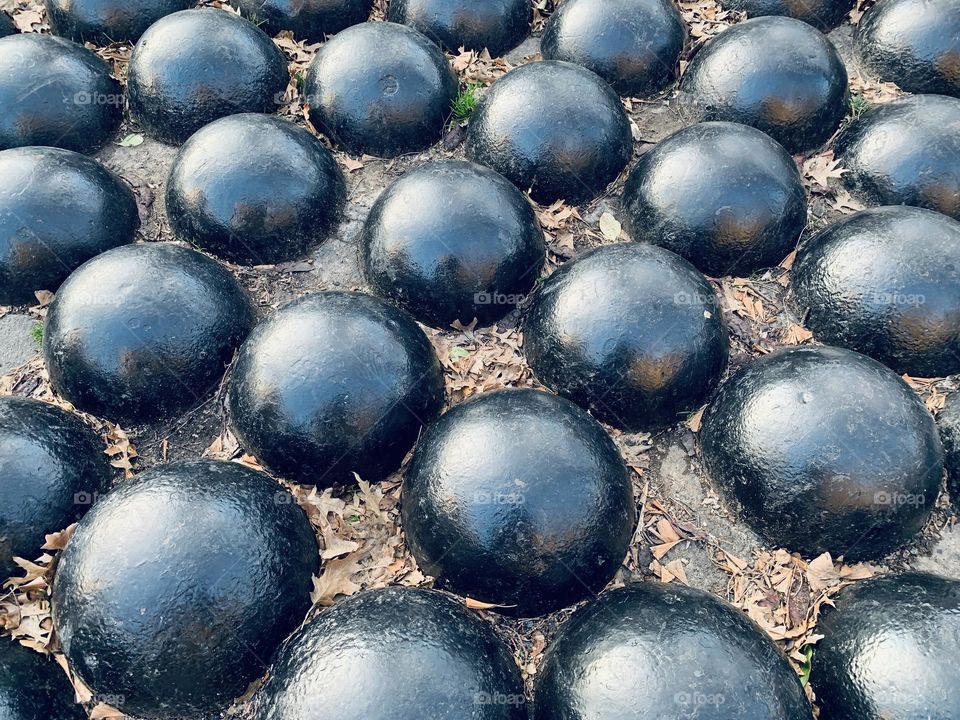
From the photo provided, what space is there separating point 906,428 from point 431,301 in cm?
330

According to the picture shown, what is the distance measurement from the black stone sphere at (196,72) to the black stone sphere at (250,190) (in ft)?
2.48

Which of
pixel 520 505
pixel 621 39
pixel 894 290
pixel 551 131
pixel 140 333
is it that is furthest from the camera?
pixel 621 39

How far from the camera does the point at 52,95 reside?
21.1ft

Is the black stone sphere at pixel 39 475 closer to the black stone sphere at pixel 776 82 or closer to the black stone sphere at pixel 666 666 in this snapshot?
the black stone sphere at pixel 666 666

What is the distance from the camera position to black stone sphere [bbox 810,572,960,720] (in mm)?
3617

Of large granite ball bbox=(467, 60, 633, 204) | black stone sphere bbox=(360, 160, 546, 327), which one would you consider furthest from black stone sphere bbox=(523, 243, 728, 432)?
large granite ball bbox=(467, 60, 633, 204)

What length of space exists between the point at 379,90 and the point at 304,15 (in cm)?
180

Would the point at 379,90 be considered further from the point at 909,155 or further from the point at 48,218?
the point at 909,155

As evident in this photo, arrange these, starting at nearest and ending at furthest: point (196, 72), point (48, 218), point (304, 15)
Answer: point (48, 218)
point (196, 72)
point (304, 15)

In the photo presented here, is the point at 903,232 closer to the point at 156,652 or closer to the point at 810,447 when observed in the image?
the point at 810,447

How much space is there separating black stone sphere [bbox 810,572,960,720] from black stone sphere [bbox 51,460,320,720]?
10.2 ft

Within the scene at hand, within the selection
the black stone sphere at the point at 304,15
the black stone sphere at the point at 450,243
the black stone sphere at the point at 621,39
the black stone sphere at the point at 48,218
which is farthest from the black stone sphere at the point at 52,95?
the black stone sphere at the point at 621,39

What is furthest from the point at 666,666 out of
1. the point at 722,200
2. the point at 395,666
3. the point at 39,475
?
the point at 39,475

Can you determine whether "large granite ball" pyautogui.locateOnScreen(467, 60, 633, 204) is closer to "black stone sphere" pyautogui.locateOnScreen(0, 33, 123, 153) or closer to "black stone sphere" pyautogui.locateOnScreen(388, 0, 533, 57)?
"black stone sphere" pyautogui.locateOnScreen(388, 0, 533, 57)
